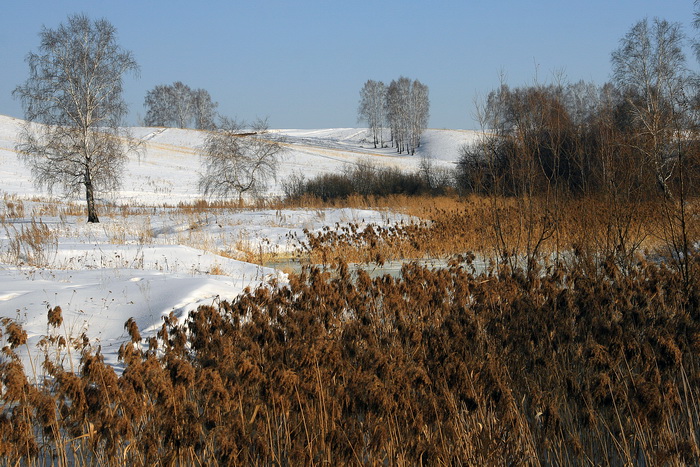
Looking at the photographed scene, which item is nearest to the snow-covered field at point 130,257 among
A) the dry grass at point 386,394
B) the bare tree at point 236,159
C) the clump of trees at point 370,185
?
the dry grass at point 386,394

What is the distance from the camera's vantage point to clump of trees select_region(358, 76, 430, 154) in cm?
7781

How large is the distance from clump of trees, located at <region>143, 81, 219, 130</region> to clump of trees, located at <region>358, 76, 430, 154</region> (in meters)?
24.2

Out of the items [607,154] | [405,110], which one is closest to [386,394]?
[607,154]

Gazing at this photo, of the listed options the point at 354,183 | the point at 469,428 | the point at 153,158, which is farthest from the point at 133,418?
the point at 153,158

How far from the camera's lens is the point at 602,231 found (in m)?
10.1

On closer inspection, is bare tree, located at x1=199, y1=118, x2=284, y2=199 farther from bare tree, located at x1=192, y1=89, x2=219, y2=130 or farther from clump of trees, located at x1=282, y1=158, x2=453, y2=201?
bare tree, located at x1=192, y1=89, x2=219, y2=130

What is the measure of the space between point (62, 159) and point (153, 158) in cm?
3046

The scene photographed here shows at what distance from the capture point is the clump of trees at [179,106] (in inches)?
3637

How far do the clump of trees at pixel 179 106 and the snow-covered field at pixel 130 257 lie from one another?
5578 centimetres

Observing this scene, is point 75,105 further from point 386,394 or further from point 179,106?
point 179,106

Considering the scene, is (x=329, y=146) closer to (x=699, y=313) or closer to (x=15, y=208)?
(x=15, y=208)

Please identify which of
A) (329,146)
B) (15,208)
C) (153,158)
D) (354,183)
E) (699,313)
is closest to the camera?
(699,313)

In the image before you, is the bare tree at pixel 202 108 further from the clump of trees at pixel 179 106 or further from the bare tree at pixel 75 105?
the bare tree at pixel 75 105

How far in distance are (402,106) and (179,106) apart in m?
34.8
